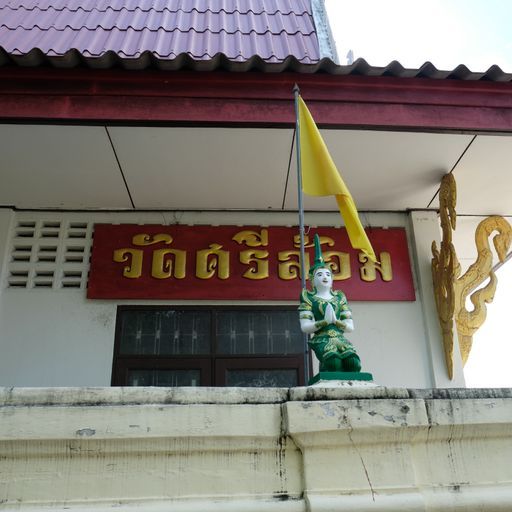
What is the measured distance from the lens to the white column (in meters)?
4.83

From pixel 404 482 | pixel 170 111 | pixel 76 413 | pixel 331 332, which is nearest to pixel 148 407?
pixel 76 413

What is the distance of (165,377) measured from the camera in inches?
189

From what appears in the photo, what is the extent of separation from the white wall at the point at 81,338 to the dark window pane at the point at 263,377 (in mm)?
650

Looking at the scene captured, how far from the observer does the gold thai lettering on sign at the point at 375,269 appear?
5152 millimetres

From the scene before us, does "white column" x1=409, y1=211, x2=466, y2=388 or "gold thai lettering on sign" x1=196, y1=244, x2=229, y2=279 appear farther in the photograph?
"gold thai lettering on sign" x1=196, y1=244, x2=229, y2=279

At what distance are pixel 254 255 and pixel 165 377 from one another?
1320 millimetres

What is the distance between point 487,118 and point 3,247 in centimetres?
414

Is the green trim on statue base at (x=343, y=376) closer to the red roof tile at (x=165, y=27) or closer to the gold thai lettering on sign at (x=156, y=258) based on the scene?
the gold thai lettering on sign at (x=156, y=258)

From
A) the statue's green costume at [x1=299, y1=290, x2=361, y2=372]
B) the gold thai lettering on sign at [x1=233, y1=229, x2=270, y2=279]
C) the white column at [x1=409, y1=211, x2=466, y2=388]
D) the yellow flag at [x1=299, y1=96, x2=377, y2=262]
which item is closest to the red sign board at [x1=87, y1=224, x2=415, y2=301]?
the gold thai lettering on sign at [x1=233, y1=229, x2=270, y2=279]

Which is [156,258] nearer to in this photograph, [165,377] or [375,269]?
[165,377]

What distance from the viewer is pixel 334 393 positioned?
177cm

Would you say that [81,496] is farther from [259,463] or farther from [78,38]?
[78,38]

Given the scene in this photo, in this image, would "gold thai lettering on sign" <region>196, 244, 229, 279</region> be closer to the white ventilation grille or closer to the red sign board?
the red sign board

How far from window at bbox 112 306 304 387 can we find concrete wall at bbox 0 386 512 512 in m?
3.08
